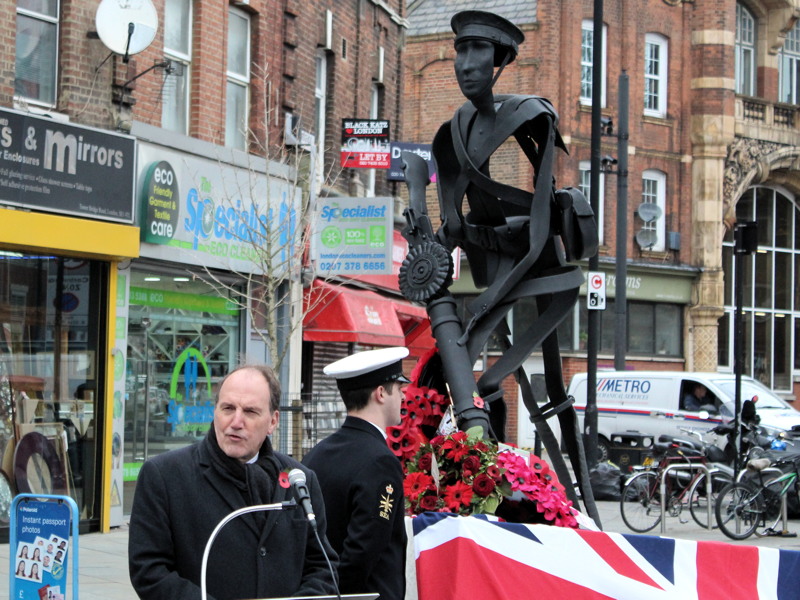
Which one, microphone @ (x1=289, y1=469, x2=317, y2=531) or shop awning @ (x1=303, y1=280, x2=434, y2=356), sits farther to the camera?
shop awning @ (x1=303, y1=280, x2=434, y2=356)

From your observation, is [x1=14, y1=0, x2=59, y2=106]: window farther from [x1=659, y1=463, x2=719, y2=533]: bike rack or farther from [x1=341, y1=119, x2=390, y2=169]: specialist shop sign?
[x1=659, y1=463, x2=719, y2=533]: bike rack

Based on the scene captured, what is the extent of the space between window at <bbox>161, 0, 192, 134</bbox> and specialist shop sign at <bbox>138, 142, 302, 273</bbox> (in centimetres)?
65

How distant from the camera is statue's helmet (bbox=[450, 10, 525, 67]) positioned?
352 inches

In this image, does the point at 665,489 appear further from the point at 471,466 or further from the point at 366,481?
the point at 366,481

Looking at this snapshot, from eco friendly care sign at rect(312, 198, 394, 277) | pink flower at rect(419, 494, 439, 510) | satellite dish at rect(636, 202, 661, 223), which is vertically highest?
satellite dish at rect(636, 202, 661, 223)

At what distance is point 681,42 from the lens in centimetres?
4056

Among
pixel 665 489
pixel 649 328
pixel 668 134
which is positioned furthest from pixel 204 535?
pixel 668 134

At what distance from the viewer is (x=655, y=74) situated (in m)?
40.4

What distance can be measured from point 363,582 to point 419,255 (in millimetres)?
4487

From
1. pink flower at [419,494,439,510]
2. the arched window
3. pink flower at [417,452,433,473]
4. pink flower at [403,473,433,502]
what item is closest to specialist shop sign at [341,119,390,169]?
pink flower at [417,452,433,473]

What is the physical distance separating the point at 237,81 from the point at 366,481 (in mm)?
14669

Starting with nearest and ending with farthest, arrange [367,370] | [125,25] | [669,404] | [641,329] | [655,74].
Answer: [367,370], [125,25], [669,404], [641,329], [655,74]

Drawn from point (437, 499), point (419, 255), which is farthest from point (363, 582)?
point (419, 255)

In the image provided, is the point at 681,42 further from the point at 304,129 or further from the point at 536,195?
the point at 536,195
